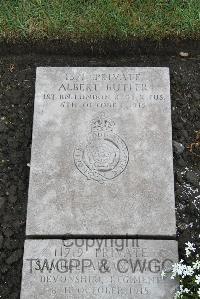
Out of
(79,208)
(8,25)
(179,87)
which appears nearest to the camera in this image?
(79,208)

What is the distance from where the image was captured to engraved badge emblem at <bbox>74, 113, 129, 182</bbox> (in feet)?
12.3

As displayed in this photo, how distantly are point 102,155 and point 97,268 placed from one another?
2.67 feet

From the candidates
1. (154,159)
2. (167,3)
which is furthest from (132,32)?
(154,159)

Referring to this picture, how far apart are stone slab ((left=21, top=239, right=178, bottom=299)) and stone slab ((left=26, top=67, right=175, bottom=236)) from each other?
0.31 feet

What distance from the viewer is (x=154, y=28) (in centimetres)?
469

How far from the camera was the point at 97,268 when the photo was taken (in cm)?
346

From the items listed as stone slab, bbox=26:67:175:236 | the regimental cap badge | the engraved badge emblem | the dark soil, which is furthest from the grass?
the engraved badge emblem

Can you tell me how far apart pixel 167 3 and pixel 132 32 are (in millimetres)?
513

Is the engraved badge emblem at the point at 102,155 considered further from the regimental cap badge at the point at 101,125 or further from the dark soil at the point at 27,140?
the dark soil at the point at 27,140

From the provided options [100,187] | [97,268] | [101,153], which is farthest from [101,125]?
[97,268]

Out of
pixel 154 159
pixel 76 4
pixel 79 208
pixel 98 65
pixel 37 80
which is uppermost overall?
pixel 76 4

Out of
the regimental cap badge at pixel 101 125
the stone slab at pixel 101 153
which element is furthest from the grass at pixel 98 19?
the regimental cap badge at pixel 101 125

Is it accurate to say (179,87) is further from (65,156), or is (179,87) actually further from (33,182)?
(33,182)

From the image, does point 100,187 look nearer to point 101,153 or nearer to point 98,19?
point 101,153
